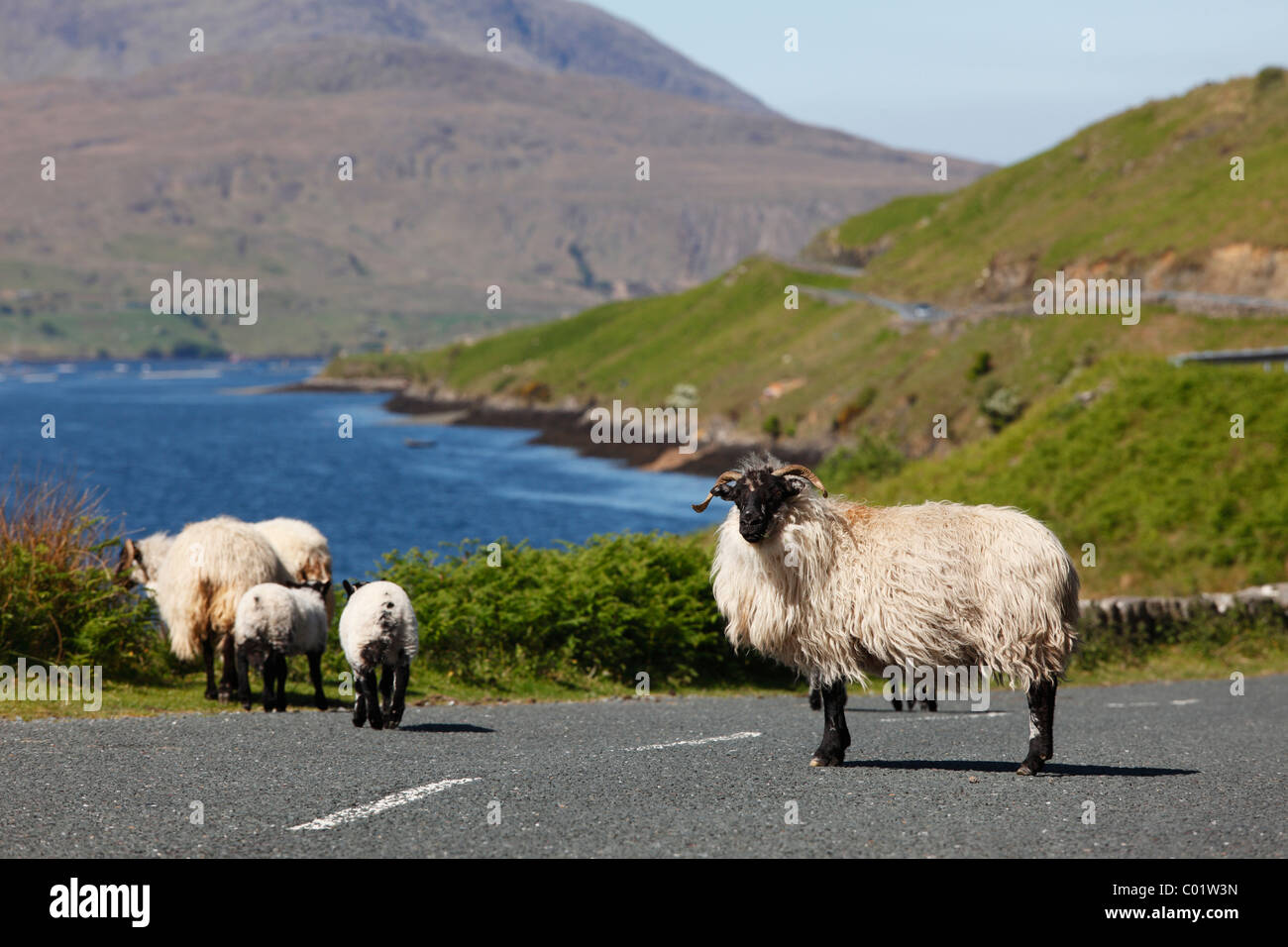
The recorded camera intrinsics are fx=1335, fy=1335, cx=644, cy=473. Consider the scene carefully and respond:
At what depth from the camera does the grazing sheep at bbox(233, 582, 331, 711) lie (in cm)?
1568

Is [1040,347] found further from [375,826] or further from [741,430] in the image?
[375,826]

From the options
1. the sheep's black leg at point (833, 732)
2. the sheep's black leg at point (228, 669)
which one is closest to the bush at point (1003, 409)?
the sheep's black leg at point (228, 669)

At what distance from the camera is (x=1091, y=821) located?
9.49 meters

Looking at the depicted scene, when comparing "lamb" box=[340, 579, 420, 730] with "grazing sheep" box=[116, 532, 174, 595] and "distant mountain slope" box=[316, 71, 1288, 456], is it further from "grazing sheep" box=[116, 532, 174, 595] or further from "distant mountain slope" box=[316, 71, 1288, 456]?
"distant mountain slope" box=[316, 71, 1288, 456]

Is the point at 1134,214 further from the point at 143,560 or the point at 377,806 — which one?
the point at 377,806

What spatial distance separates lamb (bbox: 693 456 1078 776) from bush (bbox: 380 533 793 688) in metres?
8.53

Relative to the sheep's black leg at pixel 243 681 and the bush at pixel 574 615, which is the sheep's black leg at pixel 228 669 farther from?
the bush at pixel 574 615

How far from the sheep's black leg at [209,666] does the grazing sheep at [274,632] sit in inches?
29.0

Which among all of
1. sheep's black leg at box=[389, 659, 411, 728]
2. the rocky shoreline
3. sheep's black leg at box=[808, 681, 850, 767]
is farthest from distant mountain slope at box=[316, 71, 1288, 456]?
sheep's black leg at box=[808, 681, 850, 767]

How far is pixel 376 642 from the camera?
14.2m

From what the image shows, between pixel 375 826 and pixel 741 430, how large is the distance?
4471 inches

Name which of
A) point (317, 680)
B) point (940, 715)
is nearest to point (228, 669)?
point (317, 680)

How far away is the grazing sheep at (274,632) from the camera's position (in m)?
15.7
